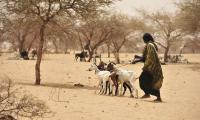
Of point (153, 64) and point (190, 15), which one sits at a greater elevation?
point (190, 15)

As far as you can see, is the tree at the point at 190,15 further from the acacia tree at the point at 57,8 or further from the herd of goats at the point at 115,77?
Result: the herd of goats at the point at 115,77

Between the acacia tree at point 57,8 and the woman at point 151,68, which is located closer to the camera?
the woman at point 151,68

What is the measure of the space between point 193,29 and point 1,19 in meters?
24.8

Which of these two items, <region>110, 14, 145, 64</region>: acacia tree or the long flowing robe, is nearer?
the long flowing robe

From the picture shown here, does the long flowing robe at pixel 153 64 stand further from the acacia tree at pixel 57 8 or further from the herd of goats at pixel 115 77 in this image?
the acacia tree at pixel 57 8

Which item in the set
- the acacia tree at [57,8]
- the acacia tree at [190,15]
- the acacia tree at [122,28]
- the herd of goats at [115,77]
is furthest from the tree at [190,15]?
the herd of goats at [115,77]

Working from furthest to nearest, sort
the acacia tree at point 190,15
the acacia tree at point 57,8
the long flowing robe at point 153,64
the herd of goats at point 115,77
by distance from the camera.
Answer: the acacia tree at point 190,15 < the acacia tree at point 57,8 < the herd of goats at point 115,77 < the long flowing robe at point 153,64

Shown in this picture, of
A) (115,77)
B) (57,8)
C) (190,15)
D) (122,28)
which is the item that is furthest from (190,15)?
(115,77)

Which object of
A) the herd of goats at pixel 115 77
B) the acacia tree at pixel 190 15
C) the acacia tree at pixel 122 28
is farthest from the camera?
the acacia tree at pixel 122 28

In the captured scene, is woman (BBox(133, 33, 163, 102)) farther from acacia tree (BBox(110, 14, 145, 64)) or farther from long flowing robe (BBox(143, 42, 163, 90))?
acacia tree (BBox(110, 14, 145, 64))

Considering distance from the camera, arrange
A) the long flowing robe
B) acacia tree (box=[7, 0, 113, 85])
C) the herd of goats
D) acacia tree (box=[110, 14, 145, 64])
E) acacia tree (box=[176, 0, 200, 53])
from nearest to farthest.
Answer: the long flowing robe < the herd of goats < acacia tree (box=[7, 0, 113, 85]) < acacia tree (box=[176, 0, 200, 53]) < acacia tree (box=[110, 14, 145, 64])

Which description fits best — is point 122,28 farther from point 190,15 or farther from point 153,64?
point 153,64

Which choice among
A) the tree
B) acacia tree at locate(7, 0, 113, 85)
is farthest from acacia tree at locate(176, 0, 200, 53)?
acacia tree at locate(7, 0, 113, 85)

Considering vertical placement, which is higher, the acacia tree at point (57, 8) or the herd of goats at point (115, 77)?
the acacia tree at point (57, 8)
